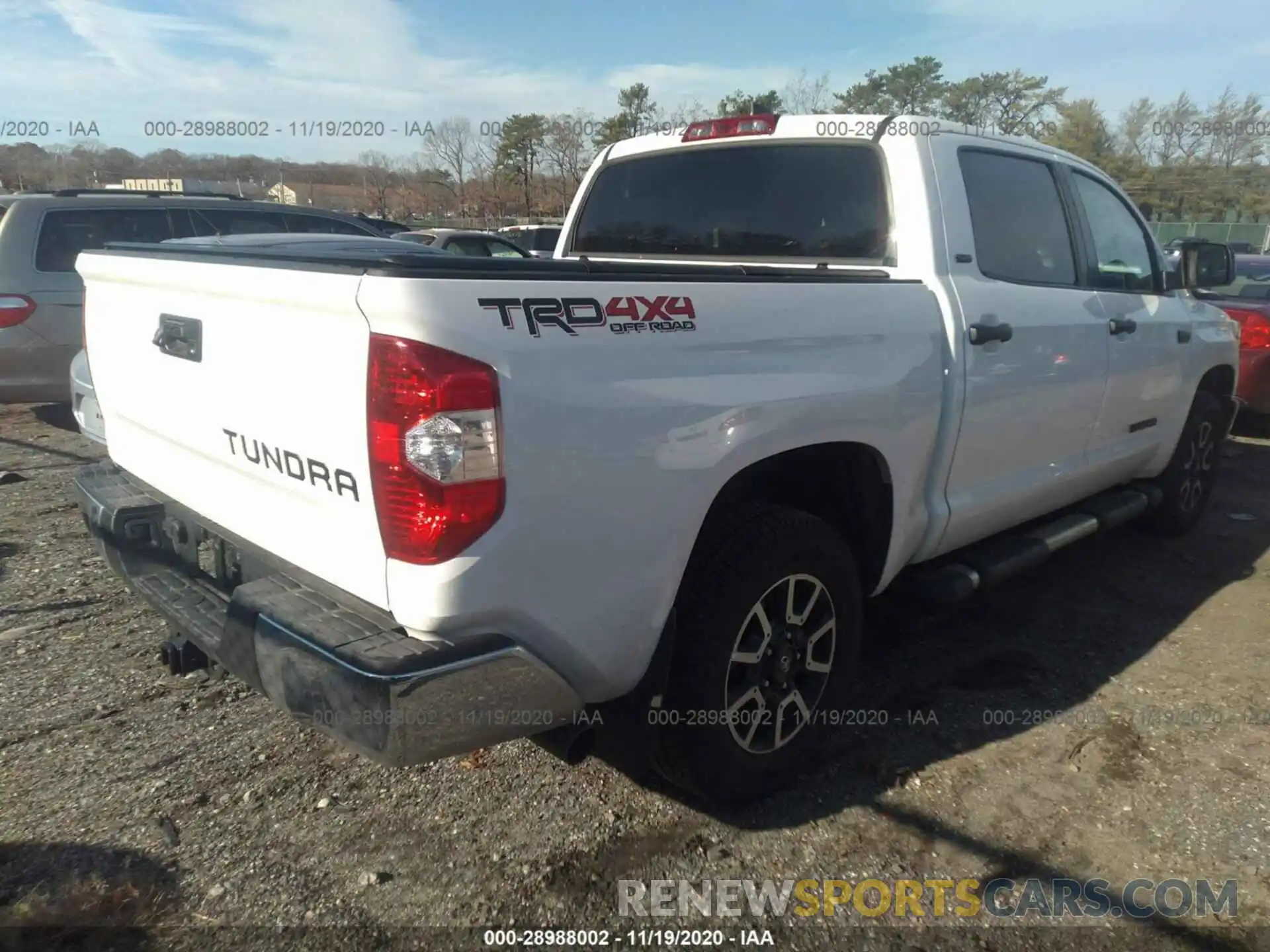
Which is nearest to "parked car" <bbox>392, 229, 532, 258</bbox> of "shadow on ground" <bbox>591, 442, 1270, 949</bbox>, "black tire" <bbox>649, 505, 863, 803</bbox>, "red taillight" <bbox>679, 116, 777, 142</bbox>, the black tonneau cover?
"red taillight" <bbox>679, 116, 777, 142</bbox>

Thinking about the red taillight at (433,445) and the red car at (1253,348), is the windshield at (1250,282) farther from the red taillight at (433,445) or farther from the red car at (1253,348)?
the red taillight at (433,445)

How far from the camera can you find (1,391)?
650 centimetres

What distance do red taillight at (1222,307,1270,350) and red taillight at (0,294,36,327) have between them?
8998 millimetres

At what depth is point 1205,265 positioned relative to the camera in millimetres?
4746

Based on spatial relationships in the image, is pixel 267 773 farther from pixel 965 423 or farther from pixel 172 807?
pixel 965 423

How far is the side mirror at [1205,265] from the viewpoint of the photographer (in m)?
4.69

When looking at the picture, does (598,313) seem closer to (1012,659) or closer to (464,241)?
(1012,659)

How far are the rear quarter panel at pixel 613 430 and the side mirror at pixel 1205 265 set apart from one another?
2.93m

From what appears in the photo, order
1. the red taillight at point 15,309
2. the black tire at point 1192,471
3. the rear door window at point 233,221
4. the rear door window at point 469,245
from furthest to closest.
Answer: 1. the rear door window at point 469,245
2. the rear door window at point 233,221
3. the red taillight at point 15,309
4. the black tire at point 1192,471

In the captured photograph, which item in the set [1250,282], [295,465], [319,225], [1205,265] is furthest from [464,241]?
[295,465]

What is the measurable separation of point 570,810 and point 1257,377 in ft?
23.8

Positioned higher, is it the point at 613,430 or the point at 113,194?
the point at 113,194

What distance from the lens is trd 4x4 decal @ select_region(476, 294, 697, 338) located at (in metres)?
1.94

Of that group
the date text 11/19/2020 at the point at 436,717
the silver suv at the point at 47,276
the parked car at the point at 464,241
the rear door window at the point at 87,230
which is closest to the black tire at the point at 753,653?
the date text 11/19/2020 at the point at 436,717
